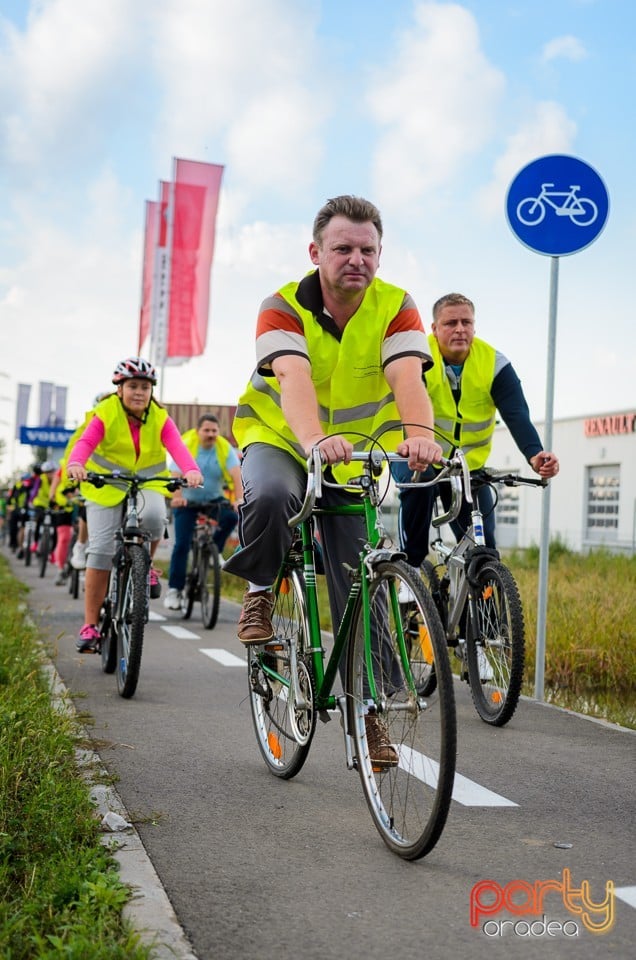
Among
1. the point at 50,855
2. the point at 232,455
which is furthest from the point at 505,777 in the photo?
the point at 232,455

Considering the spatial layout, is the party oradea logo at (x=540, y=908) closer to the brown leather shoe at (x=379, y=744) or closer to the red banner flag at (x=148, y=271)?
the brown leather shoe at (x=379, y=744)

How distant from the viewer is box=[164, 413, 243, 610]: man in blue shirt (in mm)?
11281

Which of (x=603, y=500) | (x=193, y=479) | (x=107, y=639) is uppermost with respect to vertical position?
(x=603, y=500)

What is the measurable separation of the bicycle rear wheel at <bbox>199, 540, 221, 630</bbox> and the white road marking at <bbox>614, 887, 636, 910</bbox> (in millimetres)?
7331

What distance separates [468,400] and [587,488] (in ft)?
143

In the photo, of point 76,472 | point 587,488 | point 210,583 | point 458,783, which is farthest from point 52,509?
point 587,488

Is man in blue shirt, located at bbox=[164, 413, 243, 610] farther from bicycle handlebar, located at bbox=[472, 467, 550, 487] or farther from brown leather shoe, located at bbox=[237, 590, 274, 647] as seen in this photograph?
brown leather shoe, located at bbox=[237, 590, 274, 647]

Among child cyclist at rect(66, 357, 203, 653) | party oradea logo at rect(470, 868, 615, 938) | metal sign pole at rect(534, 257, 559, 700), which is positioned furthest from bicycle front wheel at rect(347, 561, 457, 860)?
child cyclist at rect(66, 357, 203, 653)

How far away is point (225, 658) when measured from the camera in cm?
849

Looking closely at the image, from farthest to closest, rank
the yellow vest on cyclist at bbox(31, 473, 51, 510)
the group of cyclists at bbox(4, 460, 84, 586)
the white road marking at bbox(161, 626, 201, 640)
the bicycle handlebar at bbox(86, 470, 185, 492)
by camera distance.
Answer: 1. the yellow vest on cyclist at bbox(31, 473, 51, 510)
2. the group of cyclists at bbox(4, 460, 84, 586)
3. the white road marking at bbox(161, 626, 201, 640)
4. the bicycle handlebar at bbox(86, 470, 185, 492)

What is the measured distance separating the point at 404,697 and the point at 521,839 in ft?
2.28

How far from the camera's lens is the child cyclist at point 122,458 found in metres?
7.35

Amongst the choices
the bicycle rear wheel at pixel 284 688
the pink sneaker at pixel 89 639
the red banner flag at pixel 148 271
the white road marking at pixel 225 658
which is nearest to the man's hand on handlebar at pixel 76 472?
the pink sneaker at pixel 89 639

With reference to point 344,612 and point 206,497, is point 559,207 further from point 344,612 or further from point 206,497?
point 206,497
